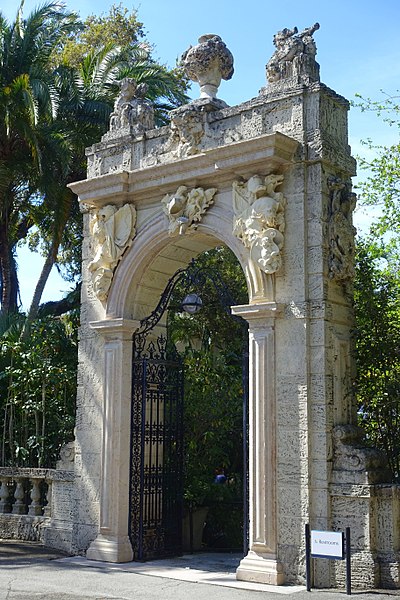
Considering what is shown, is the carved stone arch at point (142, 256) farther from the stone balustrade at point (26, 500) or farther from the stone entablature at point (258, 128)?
the stone balustrade at point (26, 500)

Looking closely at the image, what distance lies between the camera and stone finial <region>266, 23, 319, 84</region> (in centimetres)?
931

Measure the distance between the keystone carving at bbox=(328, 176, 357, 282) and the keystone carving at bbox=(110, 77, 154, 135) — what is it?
10.2 feet

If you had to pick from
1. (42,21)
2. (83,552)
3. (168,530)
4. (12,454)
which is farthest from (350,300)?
(42,21)

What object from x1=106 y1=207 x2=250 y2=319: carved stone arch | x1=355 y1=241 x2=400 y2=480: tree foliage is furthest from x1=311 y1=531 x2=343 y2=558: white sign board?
x1=106 y1=207 x2=250 y2=319: carved stone arch

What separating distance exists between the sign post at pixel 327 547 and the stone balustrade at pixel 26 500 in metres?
4.04

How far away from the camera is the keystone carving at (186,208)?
9898 millimetres

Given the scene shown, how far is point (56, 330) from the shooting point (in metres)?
14.7

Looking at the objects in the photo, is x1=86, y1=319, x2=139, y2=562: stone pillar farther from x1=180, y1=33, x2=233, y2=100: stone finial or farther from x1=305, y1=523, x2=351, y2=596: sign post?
x1=180, y1=33, x2=233, y2=100: stone finial

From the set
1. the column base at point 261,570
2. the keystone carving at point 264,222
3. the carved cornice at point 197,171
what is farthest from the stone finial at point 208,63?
the column base at point 261,570

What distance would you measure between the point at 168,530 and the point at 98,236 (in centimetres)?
403

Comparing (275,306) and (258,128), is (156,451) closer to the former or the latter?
(275,306)

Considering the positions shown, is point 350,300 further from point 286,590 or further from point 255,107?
point 286,590

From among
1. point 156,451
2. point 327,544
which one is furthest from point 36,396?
point 327,544

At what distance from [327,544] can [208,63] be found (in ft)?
19.8
